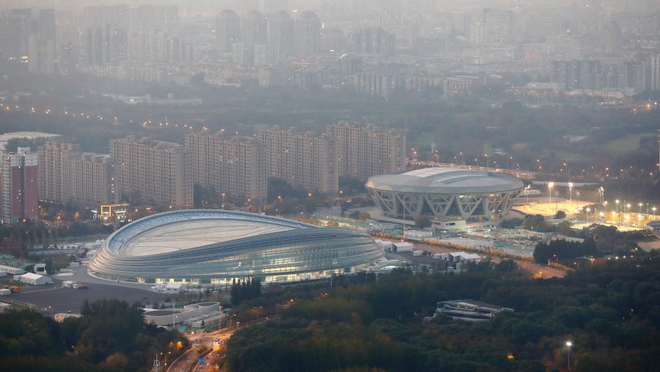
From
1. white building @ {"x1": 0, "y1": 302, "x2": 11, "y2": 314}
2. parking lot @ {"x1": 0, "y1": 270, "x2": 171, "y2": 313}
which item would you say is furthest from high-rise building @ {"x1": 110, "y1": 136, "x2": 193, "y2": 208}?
white building @ {"x1": 0, "y1": 302, "x2": 11, "y2": 314}

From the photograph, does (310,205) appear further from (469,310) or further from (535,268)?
(469,310)

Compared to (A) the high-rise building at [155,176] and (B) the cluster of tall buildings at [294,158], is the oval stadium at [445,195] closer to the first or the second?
(B) the cluster of tall buildings at [294,158]

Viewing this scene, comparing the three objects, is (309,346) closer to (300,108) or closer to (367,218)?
(367,218)

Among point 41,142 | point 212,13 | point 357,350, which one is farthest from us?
point 212,13

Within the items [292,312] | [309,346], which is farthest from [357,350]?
[292,312]

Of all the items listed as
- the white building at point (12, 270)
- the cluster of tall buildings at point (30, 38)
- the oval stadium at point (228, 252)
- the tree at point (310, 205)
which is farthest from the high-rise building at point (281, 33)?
the white building at point (12, 270)

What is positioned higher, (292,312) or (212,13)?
(212,13)

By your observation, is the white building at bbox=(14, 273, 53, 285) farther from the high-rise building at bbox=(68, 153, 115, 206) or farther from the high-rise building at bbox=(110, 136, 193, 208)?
the high-rise building at bbox=(68, 153, 115, 206)

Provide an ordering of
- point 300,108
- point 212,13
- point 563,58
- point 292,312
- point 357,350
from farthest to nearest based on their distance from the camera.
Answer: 1. point 212,13
2. point 563,58
3. point 300,108
4. point 292,312
5. point 357,350
